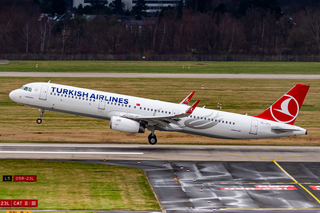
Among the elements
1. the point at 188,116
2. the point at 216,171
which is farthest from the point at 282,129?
the point at 216,171

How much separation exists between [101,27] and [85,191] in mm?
133636

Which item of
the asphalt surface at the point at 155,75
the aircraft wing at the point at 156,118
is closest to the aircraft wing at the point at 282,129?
the aircraft wing at the point at 156,118

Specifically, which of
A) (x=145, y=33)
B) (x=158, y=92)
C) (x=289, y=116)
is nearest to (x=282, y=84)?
(x=158, y=92)

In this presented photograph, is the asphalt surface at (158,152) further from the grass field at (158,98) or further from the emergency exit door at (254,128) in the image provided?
the grass field at (158,98)

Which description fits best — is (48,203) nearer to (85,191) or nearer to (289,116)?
(85,191)

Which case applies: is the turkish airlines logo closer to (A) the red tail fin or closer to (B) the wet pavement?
(A) the red tail fin

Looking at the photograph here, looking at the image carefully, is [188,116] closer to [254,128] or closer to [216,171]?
[254,128]

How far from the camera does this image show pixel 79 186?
31.0 meters

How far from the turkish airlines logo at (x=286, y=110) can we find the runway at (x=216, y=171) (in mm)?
3400

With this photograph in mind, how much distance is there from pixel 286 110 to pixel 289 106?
46 cm

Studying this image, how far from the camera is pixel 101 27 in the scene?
6235 inches

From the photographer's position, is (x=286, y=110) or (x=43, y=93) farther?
(x=43, y=93)

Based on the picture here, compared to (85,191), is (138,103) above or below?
above

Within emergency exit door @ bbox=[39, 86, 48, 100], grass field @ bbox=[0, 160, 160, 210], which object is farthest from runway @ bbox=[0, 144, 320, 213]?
emergency exit door @ bbox=[39, 86, 48, 100]
